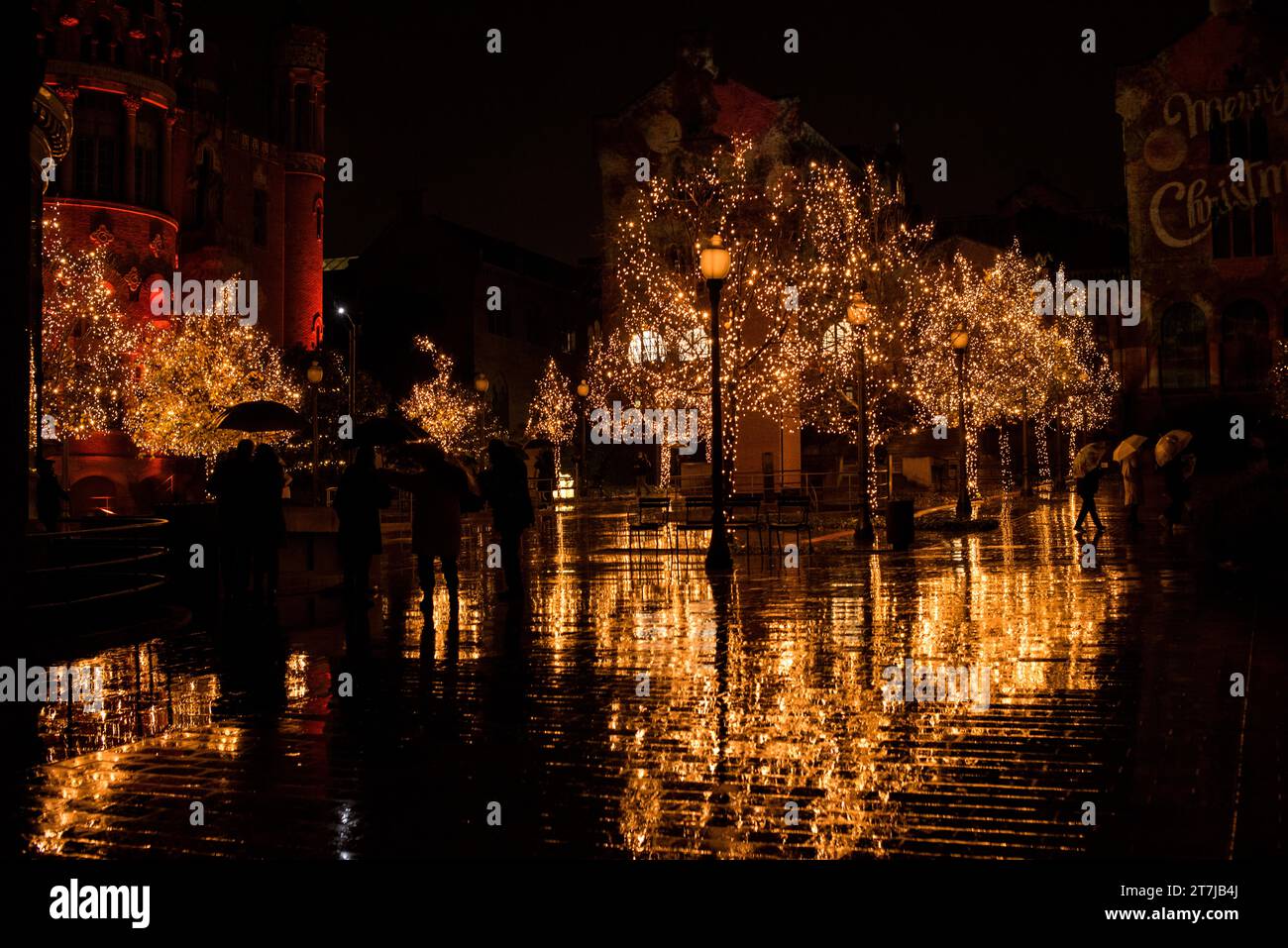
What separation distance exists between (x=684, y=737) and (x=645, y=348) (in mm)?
35570

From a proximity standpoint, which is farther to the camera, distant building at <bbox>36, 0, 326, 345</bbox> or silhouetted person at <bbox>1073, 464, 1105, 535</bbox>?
distant building at <bbox>36, 0, 326, 345</bbox>

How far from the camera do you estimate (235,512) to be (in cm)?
1513

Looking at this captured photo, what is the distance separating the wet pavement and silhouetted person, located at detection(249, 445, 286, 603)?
1.39m

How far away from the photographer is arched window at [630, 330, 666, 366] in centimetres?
3669

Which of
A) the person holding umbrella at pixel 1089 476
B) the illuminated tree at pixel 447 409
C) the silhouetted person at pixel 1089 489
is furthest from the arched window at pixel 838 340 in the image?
the illuminated tree at pixel 447 409

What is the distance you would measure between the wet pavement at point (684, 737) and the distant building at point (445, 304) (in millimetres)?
49272

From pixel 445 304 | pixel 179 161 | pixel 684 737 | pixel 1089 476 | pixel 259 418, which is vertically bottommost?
pixel 684 737

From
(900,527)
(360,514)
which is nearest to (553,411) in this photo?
(900,527)

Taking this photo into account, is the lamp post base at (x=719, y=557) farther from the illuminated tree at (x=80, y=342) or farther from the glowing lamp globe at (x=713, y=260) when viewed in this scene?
the illuminated tree at (x=80, y=342)

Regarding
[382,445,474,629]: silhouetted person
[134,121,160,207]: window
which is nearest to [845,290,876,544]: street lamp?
[382,445,474,629]: silhouetted person

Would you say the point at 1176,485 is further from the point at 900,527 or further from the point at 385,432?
the point at 385,432

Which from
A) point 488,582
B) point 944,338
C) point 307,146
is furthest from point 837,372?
point 307,146

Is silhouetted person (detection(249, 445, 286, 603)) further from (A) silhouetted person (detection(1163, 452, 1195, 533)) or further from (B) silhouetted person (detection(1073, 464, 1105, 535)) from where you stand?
(A) silhouetted person (detection(1163, 452, 1195, 533))

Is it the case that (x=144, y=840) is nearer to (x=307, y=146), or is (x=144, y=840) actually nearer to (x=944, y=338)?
(x=944, y=338)
